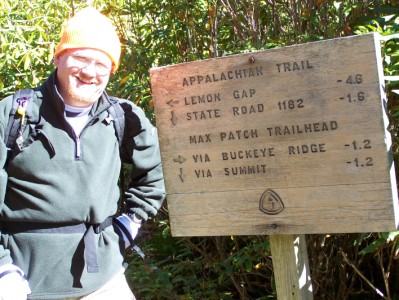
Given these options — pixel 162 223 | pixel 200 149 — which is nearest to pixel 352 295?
pixel 162 223

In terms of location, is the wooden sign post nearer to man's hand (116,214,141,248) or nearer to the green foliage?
man's hand (116,214,141,248)

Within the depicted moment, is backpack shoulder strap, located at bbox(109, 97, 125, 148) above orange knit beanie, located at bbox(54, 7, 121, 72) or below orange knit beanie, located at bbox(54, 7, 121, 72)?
below

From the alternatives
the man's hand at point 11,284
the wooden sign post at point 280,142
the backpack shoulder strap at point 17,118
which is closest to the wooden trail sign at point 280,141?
the wooden sign post at point 280,142

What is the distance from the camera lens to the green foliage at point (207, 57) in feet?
13.4

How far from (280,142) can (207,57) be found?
2219 mm

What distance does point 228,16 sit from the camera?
4.45 m

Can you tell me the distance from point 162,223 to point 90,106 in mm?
1790

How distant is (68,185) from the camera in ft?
9.17

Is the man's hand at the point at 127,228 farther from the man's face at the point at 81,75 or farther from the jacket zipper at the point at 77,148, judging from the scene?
the man's face at the point at 81,75

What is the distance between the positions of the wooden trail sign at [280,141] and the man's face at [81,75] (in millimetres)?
274

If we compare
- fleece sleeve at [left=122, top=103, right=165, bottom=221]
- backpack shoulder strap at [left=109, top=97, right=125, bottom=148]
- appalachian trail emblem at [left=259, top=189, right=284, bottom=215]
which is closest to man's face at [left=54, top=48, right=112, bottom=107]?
backpack shoulder strap at [left=109, top=97, right=125, bottom=148]

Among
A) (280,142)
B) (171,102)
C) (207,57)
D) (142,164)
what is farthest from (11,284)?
(207,57)

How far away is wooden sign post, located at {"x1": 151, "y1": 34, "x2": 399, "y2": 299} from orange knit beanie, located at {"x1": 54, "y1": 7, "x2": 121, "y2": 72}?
303 mm

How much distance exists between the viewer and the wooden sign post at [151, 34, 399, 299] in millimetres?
2439
